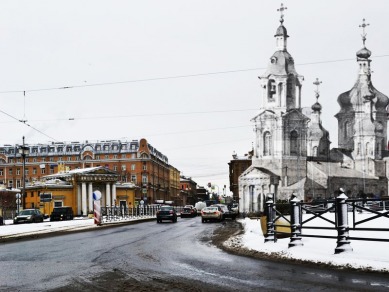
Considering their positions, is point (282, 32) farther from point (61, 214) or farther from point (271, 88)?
point (61, 214)

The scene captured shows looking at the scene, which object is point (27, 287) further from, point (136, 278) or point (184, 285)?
point (184, 285)

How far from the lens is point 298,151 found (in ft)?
302

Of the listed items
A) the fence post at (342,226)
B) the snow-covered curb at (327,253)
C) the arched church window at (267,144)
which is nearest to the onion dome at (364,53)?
the arched church window at (267,144)

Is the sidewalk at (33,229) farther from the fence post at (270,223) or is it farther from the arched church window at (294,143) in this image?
the arched church window at (294,143)

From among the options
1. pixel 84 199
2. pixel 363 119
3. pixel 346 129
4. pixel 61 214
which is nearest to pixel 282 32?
pixel 363 119

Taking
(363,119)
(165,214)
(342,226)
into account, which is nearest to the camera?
(342,226)

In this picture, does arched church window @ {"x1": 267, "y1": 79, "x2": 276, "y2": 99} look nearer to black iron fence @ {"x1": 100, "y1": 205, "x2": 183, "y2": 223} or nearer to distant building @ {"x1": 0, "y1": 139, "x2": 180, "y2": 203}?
black iron fence @ {"x1": 100, "y1": 205, "x2": 183, "y2": 223}

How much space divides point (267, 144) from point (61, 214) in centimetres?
4395

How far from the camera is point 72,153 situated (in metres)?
138

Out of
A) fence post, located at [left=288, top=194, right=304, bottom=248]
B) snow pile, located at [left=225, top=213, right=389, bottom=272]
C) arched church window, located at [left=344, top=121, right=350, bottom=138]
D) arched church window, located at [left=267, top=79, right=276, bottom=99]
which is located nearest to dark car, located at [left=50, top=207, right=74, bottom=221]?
snow pile, located at [left=225, top=213, right=389, bottom=272]

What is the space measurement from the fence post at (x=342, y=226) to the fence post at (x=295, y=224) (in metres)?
2.12

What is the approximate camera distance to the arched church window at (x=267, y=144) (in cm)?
9206

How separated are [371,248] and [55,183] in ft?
230

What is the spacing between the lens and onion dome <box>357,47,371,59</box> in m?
108
